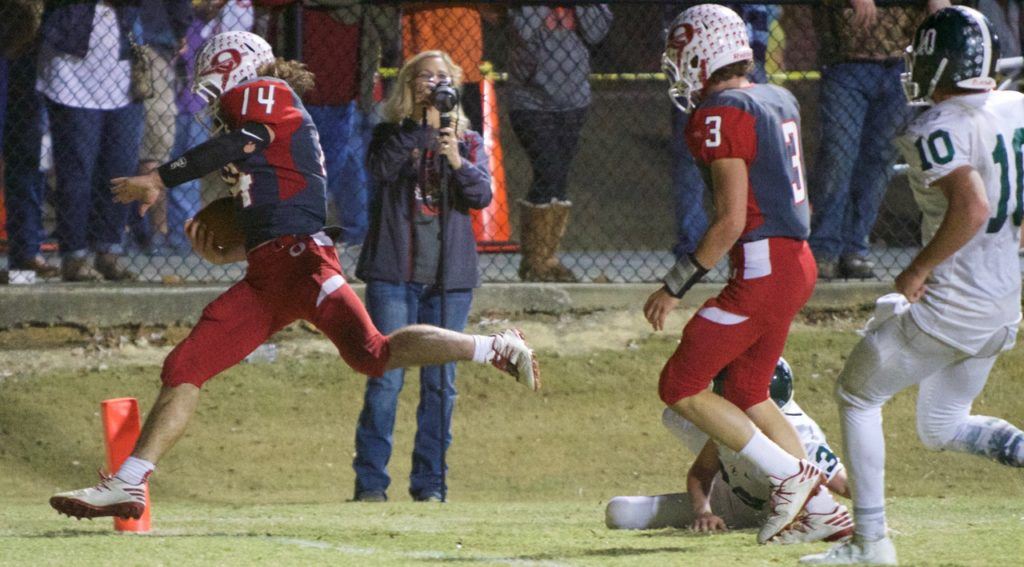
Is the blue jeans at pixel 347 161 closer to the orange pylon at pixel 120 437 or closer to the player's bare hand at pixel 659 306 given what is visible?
the orange pylon at pixel 120 437

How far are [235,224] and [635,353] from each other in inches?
180

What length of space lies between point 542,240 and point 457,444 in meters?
1.69

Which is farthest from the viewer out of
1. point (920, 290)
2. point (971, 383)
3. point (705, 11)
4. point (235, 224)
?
point (235, 224)

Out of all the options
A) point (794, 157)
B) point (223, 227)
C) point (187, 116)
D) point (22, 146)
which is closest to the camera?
point (794, 157)

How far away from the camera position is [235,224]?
23.9 feet

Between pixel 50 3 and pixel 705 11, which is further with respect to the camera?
pixel 50 3

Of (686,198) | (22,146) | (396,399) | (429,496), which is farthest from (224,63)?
(686,198)

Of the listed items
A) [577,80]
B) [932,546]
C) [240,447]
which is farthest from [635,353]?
[932,546]

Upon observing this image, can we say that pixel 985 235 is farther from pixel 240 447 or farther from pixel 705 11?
pixel 240 447

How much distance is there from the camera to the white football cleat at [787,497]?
606 cm

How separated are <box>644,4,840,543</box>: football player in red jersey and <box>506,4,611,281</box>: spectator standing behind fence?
4626 millimetres

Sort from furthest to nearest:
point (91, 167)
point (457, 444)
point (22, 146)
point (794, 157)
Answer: point (22, 146)
point (91, 167)
point (457, 444)
point (794, 157)

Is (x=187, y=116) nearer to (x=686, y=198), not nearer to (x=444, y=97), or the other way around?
(x=686, y=198)

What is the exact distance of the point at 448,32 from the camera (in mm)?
11508
